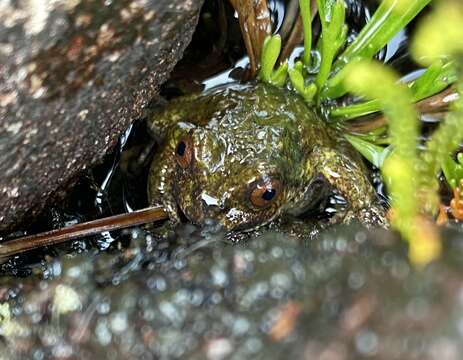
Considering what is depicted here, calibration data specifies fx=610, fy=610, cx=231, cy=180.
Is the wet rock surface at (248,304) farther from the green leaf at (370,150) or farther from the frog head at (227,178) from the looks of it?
the green leaf at (370,150)

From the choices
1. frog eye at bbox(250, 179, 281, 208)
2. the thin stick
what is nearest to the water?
the thin stick

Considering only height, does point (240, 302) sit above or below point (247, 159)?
above

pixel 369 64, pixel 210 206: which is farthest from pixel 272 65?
pixel 369 64

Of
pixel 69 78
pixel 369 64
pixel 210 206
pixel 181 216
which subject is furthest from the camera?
pixel 181 216

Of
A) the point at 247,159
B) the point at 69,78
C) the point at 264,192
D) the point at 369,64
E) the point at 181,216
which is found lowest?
the point at 181,216

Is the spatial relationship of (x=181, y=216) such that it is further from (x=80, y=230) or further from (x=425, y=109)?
(x=425, y=109)
